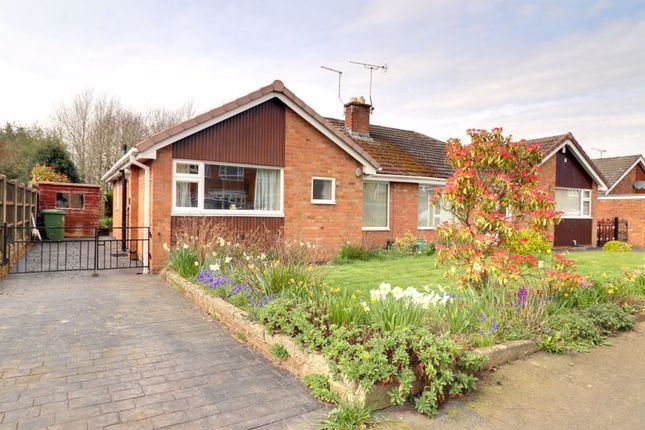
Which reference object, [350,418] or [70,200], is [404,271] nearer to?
[350,418]

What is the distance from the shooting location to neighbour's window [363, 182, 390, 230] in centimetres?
1475

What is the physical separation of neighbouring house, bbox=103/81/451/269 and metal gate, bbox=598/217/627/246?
12821mm

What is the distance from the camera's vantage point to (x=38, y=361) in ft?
14.9

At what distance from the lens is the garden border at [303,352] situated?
3.54 m

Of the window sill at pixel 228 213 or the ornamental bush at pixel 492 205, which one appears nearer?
the ornamental bush at pixel 492 205

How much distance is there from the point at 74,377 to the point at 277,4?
26.8 feet

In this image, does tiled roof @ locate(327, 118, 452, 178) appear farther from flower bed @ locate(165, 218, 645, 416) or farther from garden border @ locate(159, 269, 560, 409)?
garden border @ locate(159, 269, 560, 409)

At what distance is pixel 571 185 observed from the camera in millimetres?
18781

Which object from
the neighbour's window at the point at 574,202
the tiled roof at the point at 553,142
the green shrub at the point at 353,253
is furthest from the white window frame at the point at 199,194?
the neighbour's window at the point at 574,202

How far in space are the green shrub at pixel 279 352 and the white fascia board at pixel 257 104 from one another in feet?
22.6

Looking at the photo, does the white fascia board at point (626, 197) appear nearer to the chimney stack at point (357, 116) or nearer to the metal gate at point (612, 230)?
the metal gate at point (612, 230)

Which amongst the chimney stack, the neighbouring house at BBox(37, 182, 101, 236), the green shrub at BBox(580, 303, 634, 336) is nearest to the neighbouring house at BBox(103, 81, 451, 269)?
the chimney stack

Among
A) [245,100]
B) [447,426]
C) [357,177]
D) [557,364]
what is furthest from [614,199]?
[447,426]

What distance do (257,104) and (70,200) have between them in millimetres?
13561
